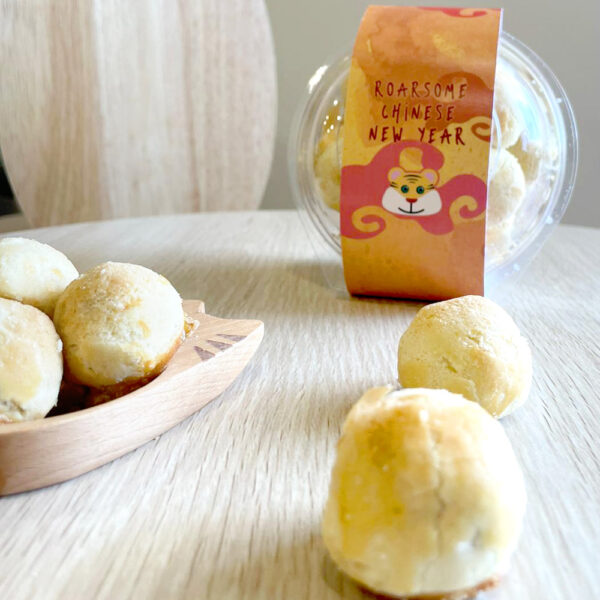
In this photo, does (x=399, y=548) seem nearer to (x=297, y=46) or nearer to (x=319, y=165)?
(x=319, y=165)

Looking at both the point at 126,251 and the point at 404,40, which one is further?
the point at 126,251

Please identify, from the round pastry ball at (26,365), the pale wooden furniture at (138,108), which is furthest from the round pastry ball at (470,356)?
the pale wooden furniture at (138,108)

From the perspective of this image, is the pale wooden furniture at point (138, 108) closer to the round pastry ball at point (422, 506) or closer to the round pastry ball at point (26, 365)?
the round pastry ball at point (26, 365)

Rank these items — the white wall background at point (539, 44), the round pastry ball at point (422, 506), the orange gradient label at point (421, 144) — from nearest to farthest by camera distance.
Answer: the round pastry ball at point (422, 506) → the orange gradient label at point (421, 144) → the white wall background at point (539, 44)

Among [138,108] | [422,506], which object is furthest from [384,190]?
[138,108]

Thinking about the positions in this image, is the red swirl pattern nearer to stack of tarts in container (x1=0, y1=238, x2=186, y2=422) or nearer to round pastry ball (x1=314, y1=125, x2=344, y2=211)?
round pastry ball (x1=314, y1=125, x2=344, y2=211)

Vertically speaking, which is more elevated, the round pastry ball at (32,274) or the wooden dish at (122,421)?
the round pastry ball at (32,274)

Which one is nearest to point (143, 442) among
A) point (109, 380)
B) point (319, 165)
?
point (109, 380)
